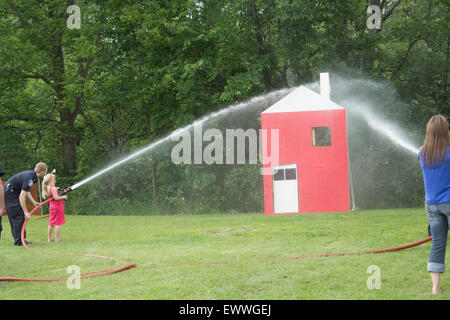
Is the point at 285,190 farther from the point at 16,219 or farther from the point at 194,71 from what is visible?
the point at 16,219

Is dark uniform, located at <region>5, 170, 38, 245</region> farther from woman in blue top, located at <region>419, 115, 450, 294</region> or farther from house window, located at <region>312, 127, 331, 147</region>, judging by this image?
house window, located at <region>312, 127, 331, 147</region>

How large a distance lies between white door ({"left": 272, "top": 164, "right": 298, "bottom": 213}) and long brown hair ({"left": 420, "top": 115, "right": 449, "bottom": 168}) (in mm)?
12239

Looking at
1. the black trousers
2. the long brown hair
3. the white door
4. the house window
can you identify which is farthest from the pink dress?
the house window

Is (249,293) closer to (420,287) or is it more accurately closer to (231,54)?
(420,287)

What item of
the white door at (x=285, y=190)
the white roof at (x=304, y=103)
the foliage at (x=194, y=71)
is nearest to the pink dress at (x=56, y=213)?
the white door at (x=285, y=190)

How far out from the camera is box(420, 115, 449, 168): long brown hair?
5742mm

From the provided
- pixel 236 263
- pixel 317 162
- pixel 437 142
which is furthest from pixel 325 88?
pixel 437 142

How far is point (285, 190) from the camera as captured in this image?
1811 centimetres

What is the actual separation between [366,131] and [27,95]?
15.9 m

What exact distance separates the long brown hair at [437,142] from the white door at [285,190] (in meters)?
12.2

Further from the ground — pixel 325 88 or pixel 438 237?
pixel 325 88

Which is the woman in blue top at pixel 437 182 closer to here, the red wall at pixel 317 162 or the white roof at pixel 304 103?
the red wall at pixel 317 162

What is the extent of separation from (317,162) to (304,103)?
2097 millimetres

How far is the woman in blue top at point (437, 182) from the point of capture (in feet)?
18.9
